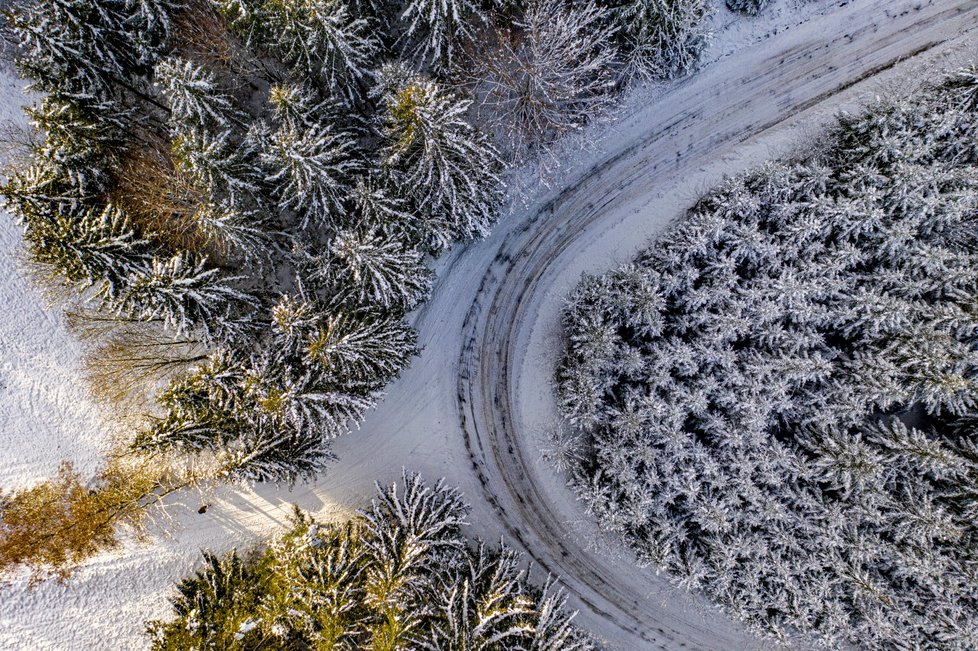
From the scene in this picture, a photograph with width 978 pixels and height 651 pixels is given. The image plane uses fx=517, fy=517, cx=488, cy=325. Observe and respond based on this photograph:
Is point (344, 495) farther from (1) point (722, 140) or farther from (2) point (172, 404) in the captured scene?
(1) point (722, 140)

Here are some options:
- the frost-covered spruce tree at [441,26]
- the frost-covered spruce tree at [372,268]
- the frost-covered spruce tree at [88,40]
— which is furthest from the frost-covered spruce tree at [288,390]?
the frost-covered spruce tree at [88,40]

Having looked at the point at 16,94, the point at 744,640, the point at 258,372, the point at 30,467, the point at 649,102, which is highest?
the point at 16,94

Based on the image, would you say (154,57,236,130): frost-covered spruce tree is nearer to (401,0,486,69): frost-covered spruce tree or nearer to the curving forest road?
(401,0,486,69): frost-covered spruce tree

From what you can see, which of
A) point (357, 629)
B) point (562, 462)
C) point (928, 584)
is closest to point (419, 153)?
point (562, 462)

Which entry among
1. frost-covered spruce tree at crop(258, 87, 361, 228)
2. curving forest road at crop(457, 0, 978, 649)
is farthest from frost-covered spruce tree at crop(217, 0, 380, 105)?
curving forest road at crop(457, 0, 978, 649)

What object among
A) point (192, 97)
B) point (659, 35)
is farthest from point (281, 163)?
point (659, 35)

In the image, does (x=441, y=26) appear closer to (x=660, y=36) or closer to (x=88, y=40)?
(x=660, y=36)
